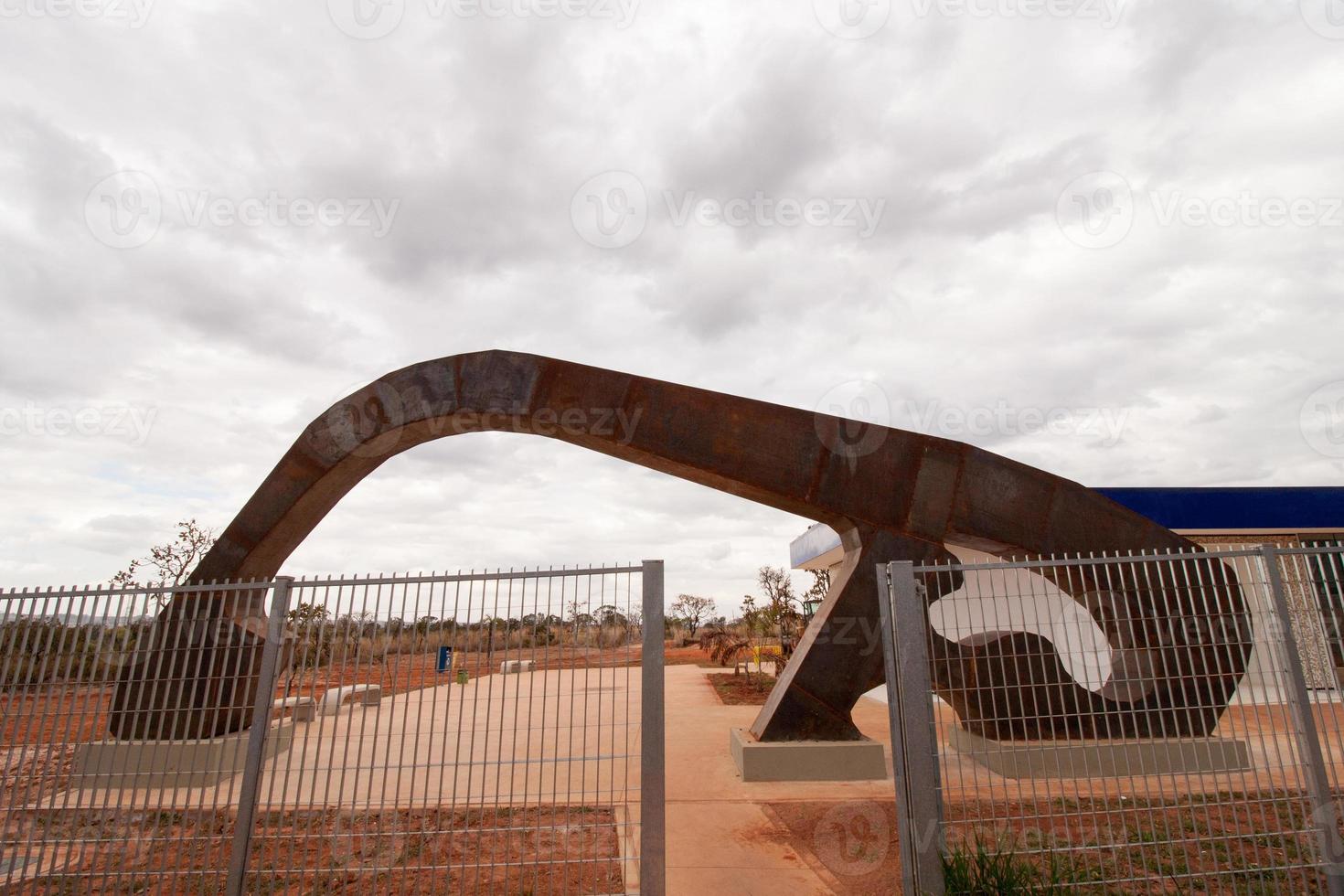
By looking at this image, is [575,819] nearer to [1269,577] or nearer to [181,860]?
[181,860]

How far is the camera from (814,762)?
8953 mm

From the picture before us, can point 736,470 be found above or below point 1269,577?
above

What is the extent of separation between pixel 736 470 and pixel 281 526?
5.80 metres

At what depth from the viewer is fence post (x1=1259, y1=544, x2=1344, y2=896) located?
18.1ft

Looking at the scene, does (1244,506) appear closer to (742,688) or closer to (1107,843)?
(742,688)

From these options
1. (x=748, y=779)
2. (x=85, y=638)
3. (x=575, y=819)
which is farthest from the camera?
(x=748, y=779)

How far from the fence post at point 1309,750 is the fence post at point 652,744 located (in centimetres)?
450

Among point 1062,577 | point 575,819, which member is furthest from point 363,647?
point 1062,577

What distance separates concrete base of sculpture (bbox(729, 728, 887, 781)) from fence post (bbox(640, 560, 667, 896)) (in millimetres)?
3837

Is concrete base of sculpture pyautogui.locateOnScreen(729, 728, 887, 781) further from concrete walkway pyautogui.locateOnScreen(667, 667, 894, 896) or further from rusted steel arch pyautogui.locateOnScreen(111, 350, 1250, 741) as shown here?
rusted steel arch pyautogui.locateOnScreen(111, 350, 1250, 741)

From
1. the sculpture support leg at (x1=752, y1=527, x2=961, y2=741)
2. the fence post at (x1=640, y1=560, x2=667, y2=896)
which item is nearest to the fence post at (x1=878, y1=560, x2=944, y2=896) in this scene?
the fence post at (x1=640, y1=560, x2=667, y2=896)

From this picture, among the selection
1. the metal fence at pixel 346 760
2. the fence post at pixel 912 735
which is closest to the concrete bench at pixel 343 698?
the metal fence at pixel 346 760

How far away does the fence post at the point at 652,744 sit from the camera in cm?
518

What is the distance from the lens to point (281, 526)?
987 centimetres
